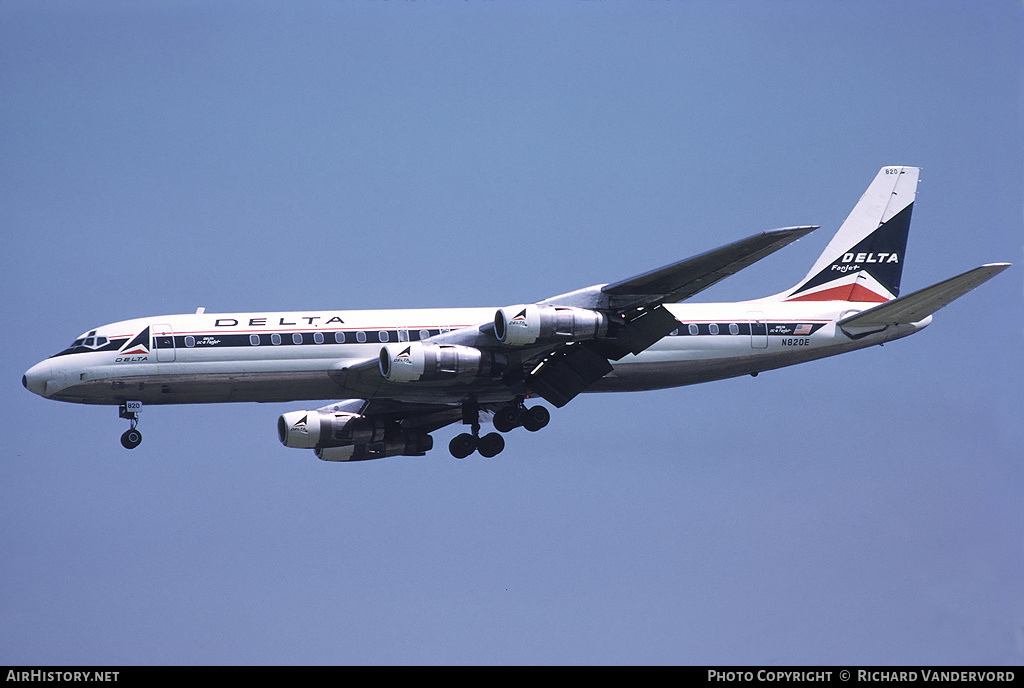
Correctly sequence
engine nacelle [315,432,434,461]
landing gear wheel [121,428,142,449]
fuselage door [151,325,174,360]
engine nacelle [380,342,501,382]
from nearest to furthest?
engine nacelle [380,342,501,382]
fuselage door [151,325,174,360]
landing gear wheel [121,428,142,449]
engine nacelle [315,432,434,461]

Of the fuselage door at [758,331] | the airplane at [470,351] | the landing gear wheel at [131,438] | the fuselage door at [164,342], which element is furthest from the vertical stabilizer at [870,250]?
the landing gear wheel at [131,438]

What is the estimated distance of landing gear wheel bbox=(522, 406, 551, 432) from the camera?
141ft

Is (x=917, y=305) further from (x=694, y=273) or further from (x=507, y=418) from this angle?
(x=507, y=418)

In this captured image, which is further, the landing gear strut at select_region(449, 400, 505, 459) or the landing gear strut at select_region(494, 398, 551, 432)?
the landing gear strut at select_region(449, 400, 505, 459)

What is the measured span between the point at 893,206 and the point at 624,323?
48.3 feet

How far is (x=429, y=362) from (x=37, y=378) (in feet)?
40.7

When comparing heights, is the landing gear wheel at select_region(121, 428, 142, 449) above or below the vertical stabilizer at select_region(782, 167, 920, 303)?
below

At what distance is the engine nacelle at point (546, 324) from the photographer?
127 feet

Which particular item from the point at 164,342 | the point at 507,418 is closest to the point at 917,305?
the point at 507,418

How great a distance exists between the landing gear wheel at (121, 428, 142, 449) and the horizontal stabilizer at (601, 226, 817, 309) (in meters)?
Answer: 15.4

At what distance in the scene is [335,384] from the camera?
138 feet

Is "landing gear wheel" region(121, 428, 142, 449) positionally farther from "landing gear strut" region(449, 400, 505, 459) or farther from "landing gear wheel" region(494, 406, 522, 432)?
"landing gear wheel" region(494, 406, 522, 432)

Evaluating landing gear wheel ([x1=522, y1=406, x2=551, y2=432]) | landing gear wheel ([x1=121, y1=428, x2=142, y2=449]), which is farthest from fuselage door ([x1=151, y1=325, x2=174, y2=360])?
landing gear wheel ([x1=522, y1=406, x2=551, y2=432])
